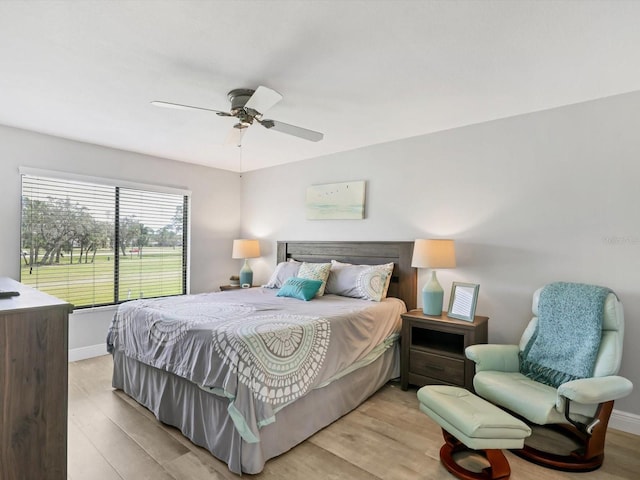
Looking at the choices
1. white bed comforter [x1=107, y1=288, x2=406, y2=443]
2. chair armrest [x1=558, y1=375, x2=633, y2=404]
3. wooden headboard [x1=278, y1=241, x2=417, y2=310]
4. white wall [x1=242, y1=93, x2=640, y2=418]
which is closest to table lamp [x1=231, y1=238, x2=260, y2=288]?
wooden headboard [x1=278, y1=241, x2=417, y2=310]

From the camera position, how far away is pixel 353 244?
13.7 ft

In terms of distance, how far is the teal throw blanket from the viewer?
233 cm

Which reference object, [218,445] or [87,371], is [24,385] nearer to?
[218,445]

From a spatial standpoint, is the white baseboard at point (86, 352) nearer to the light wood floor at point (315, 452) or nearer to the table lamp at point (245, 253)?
the light wood floor at point (315, 452)

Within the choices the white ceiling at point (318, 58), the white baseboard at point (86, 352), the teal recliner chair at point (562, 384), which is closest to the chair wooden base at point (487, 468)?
the teal recliner chair at point (562, 384)

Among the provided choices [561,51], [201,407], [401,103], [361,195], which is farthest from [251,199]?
[561,51]

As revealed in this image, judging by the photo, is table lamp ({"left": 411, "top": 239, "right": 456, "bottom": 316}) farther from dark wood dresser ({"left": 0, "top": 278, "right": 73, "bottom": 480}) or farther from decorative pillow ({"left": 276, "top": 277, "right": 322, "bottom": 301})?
dark wood dresser ({"left": 0, "top": 278, "right": 73, "bottom": 480})

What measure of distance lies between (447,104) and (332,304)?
202cm

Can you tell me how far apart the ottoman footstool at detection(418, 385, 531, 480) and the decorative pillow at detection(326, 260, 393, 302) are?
1.42 meters

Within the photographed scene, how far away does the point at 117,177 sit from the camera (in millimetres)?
4270

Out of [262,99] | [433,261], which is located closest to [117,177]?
[262,99]

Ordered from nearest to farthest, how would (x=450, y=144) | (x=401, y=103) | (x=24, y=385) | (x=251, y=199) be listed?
(x=24, y=385)
(x=401, y=103)
(x=450, y=144)
(x=251, y=199)

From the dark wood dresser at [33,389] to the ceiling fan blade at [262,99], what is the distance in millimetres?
1577

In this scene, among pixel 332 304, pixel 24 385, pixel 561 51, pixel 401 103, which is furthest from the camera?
pixel 332 304
